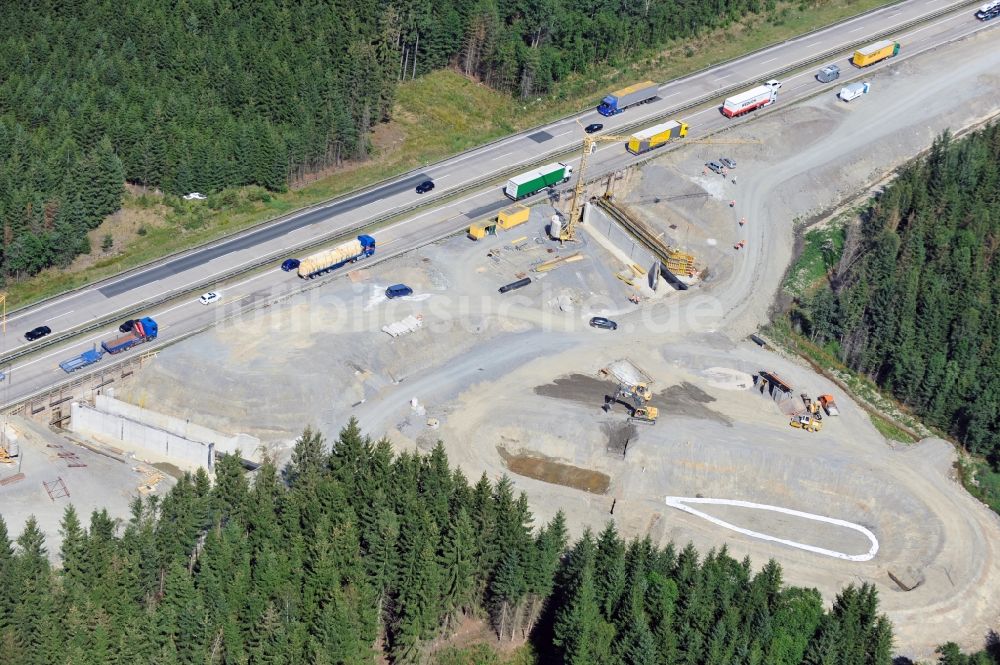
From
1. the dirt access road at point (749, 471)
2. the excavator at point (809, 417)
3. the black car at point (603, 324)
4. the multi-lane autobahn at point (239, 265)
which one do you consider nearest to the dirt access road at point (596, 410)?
the dirt access road at point (749, 471)

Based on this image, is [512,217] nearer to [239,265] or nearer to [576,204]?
→ [576,204]

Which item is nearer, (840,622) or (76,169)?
(840,622)

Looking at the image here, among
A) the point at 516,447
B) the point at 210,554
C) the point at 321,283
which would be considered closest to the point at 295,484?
the point at 210,554

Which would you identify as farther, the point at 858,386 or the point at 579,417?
the point at 858,386

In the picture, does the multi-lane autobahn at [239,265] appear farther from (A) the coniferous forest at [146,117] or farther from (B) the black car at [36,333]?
(A) the coniferous forest at [146,117]

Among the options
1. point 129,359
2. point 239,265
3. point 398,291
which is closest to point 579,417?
point 398,291

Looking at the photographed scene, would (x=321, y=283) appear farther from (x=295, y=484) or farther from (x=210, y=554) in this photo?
(x=210, y=554)

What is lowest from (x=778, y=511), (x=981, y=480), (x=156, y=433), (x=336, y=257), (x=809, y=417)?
(x=778, y=511)

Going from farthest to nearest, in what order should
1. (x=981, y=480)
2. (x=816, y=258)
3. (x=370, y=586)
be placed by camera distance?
(x=816, y=258) → (x=981, y=480) → (x=370, y=586)
